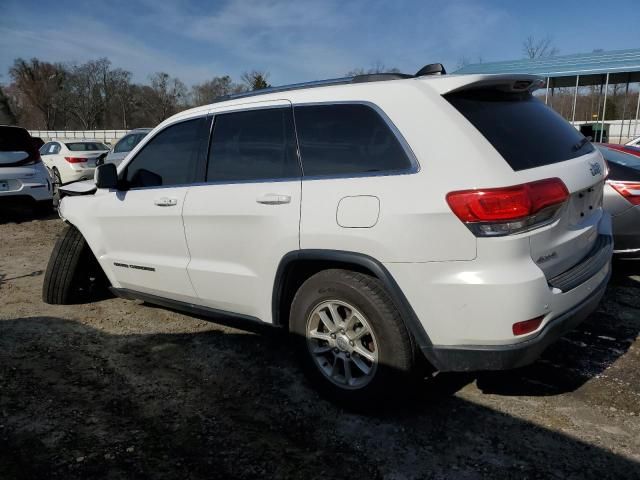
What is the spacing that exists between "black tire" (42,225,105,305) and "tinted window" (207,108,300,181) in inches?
75.5

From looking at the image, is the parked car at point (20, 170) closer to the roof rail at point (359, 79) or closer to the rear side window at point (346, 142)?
the roof rail at point (359, 79)

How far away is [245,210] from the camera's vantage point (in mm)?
3066

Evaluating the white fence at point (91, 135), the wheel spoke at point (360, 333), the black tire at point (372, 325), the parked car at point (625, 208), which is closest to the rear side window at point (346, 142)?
the black tire at point (372, 325)

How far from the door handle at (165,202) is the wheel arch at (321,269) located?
1.06 metres

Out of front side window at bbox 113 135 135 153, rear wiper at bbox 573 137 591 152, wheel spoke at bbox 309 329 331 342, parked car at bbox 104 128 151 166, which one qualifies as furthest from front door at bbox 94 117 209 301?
front side window at bbox 113 135 135 153

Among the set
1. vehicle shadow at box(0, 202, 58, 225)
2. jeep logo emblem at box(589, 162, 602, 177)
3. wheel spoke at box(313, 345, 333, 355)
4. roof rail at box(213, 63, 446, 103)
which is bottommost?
vehicle shadow at box(0, 202, 58, 225)

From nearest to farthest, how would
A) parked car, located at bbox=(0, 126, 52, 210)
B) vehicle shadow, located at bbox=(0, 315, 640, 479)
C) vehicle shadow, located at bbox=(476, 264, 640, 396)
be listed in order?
vehicle shadow, located at bbox=(0, 315, 640, 479)
vehicle shadow, located at bbox=(476, 264, 640, 396)
parked car, located at bbox=(0, 126, 52, 210)

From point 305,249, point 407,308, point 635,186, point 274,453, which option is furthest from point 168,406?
point 635,186

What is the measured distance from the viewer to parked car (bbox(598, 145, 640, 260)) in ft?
14.9

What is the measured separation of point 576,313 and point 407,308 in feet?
2.87

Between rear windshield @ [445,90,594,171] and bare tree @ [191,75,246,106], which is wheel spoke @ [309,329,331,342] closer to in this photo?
rear windshield @ [445,90,594,171]

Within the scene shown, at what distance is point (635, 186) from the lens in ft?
15.0

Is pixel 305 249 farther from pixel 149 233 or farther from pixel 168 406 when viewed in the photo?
pixel 149 233

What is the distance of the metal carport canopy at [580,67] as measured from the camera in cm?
2230
